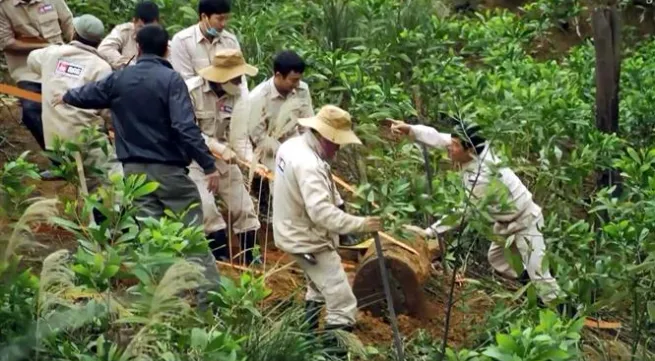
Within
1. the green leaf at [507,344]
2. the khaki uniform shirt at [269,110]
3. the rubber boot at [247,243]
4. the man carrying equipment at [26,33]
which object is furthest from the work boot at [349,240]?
the green leaf at [507,344]

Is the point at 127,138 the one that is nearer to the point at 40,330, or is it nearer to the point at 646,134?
the point at 40,330

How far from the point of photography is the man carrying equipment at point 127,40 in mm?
9664

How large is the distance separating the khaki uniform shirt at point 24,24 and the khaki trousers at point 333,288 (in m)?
3.22

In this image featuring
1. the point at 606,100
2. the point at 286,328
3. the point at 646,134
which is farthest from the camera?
the point at 646,134

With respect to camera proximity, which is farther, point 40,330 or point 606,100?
point 606,100

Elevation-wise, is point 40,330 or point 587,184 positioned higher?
point 40,330

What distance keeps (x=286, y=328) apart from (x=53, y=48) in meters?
3.06

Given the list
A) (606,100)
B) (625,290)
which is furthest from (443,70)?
(625,290)

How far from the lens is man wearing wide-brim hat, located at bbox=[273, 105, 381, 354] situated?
7.57 m

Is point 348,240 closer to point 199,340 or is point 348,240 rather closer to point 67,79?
point 67,79

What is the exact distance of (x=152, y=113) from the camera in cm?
808

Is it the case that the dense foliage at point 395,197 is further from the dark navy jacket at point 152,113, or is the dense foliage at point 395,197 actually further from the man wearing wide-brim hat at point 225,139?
the man wearing wide-brim hat at point 225,139

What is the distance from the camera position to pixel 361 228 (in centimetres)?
736

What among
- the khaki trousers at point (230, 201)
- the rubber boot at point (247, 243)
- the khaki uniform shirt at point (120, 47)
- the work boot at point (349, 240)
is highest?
the khaki uniform shirt at point (120, 47)
